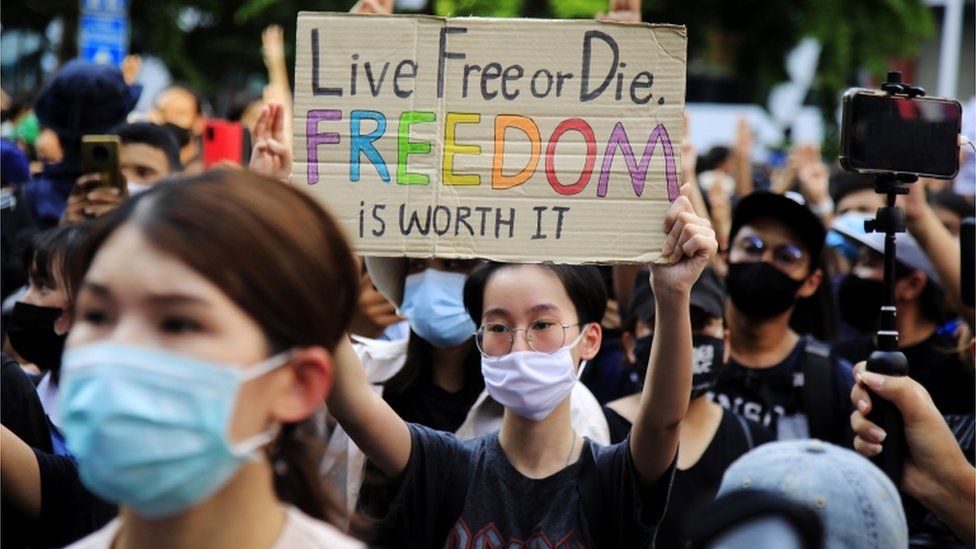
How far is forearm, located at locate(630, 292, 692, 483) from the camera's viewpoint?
10.9ft

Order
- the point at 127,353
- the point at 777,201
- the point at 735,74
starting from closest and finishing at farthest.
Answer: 1. the point at 127,353
2. the point at 777,201
3. the point at 735,74

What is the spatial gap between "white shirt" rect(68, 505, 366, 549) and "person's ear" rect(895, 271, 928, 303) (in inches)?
149

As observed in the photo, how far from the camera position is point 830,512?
2.21 metres

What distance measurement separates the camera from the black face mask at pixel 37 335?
15.4 ft

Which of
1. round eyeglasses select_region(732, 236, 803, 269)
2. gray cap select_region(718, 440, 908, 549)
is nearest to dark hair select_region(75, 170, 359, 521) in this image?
gray cap select_region(718, 440, 908, 549)

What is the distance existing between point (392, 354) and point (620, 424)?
2.73 feet

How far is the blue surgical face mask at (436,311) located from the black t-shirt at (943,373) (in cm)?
172

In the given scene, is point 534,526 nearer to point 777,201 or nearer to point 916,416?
point 916,416

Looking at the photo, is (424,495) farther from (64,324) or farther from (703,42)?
(703,42)

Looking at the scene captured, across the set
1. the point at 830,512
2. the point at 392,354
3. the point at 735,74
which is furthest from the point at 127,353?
the point at 735,74

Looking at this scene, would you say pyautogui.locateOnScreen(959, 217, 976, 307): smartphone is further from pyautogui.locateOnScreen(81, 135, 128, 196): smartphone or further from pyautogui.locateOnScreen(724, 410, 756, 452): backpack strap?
pyautogui.locateOnScreen(81, 135, 128, 196): smartphone

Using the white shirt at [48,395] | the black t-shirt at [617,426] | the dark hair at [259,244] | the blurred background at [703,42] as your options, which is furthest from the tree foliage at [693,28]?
the dark hair at [259,244]

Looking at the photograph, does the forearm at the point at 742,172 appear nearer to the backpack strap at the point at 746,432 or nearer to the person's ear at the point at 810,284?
the person's ear at the point at 810,284

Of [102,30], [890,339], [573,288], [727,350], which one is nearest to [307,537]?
[573,288]
